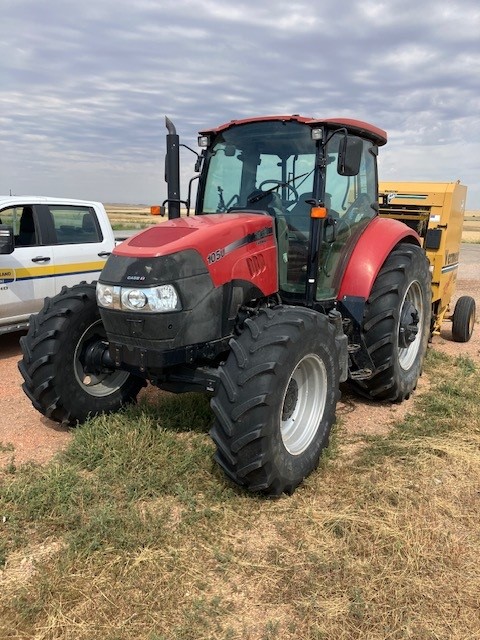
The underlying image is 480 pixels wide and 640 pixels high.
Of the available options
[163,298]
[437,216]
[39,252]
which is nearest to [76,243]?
[39,252]

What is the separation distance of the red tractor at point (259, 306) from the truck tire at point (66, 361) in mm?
11

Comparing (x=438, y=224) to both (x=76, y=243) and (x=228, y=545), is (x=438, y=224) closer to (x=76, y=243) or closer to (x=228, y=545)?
(x=76, y=243)

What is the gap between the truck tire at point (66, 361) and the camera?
158 inches

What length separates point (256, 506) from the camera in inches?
129

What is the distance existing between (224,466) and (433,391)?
2.96 m

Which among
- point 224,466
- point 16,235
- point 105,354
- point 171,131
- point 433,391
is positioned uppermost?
point 171,131

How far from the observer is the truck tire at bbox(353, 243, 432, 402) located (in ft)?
15.2

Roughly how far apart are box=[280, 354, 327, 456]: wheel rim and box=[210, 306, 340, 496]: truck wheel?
12 mm

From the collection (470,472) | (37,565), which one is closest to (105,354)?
(37,565)

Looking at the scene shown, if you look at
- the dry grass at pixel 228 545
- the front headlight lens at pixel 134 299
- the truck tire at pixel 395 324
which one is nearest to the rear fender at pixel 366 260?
the truck tire at pixel 395 324

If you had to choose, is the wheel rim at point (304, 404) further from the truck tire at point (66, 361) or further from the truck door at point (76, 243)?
the truck door at point (76, 243)

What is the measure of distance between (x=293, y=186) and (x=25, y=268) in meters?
3.93

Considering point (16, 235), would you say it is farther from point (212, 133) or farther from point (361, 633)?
point (361, 633)

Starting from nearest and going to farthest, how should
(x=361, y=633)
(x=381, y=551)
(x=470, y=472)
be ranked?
(x=361, y=633)
(x=381, y=551)
(x=470, y=472)
